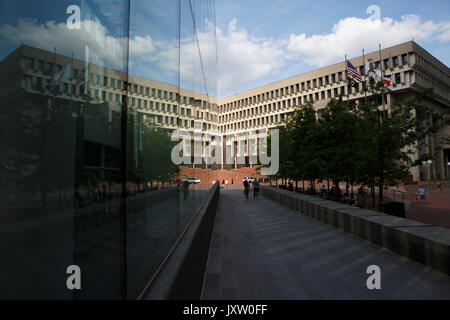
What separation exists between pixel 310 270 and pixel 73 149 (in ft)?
18.0

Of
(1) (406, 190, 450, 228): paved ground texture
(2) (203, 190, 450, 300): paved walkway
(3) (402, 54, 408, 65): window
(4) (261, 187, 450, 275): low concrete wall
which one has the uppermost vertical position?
(3) (402, 54, 408, 65): window

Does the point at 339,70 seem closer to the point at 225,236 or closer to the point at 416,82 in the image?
the point at 416,82

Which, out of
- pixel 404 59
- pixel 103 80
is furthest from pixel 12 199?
pixel 404 59

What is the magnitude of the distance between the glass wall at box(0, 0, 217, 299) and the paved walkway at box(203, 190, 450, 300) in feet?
9.56

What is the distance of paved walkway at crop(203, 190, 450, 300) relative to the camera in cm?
466

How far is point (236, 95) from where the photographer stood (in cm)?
9362

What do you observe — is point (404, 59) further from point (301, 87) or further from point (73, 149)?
point (73, 149)

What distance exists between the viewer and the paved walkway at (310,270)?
466 centimetres

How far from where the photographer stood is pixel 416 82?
177 ft

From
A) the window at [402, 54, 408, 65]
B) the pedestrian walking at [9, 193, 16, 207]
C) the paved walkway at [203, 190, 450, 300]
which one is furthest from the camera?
the window at [402, 54, 408, 65]

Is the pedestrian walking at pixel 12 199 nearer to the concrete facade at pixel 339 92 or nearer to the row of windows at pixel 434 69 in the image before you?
the concrete facade at pixel 339 92

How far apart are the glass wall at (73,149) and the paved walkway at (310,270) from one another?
291 centimetres

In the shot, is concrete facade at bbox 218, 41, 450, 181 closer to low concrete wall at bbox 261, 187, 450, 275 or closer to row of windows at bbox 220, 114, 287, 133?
row of windows at bbox 220, 114, 287, 133

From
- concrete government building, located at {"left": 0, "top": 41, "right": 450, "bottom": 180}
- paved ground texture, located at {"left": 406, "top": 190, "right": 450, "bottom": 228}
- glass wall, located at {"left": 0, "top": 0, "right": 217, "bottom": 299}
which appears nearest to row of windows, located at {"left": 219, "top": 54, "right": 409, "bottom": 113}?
concrete government building, located at {"left": 0, "top": 41, "right": 450, "bottom": 180}
